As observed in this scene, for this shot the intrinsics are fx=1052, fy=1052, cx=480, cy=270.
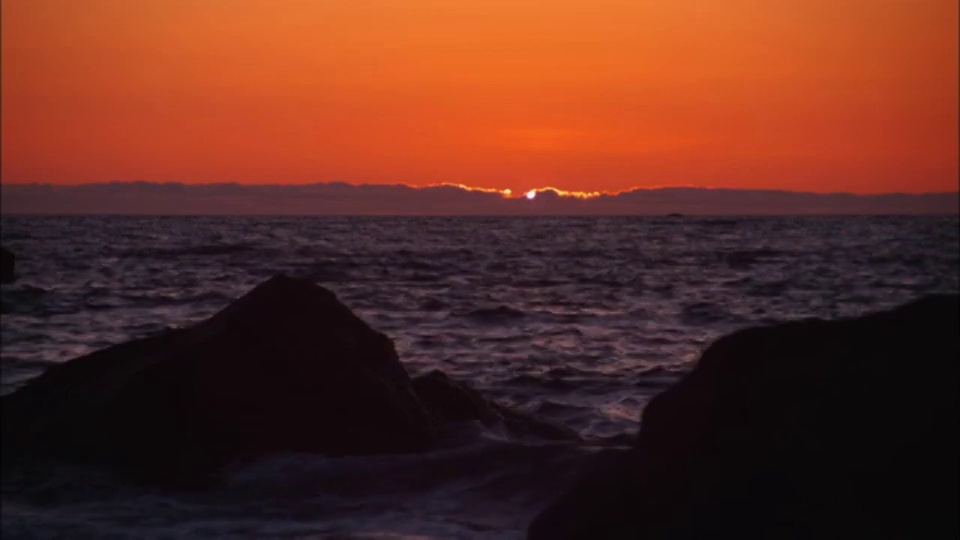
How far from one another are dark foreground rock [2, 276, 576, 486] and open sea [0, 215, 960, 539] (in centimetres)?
22

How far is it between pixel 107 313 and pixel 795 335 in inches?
603

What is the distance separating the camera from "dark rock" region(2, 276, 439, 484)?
6758mm

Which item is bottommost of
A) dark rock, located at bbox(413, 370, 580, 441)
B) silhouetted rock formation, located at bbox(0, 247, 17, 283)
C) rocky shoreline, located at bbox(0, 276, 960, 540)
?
silhouetted rock formation, located at bbox(0, 247, 17, 283)

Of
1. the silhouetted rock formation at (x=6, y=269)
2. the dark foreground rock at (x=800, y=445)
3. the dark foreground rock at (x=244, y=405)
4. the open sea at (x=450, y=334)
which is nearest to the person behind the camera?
the dark foreground rock at (x=800, y=445)

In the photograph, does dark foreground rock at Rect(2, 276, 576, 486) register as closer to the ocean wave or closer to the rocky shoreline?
the rocky shoreline

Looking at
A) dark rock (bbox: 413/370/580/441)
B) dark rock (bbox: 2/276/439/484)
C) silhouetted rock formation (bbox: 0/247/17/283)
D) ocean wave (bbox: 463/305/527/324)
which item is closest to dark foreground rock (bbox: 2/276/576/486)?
dark rock (bbox: 2/276/439/484)

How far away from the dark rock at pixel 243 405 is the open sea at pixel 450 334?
0.75ft

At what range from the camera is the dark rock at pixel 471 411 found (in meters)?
7.81

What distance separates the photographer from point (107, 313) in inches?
693

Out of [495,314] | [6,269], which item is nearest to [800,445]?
[495,314]

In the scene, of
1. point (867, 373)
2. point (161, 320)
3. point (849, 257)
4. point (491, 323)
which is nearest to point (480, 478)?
point (867, 373)

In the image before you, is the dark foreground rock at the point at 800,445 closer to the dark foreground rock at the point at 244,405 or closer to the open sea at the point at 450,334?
the open sea at the point at 450,334

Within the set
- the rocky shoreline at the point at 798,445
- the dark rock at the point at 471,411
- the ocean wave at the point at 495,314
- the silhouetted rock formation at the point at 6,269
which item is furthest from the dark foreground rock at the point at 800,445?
the silhouetted rock formation at the point at 6,269

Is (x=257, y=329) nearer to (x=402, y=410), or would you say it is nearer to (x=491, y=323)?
(x=402, y=410)
